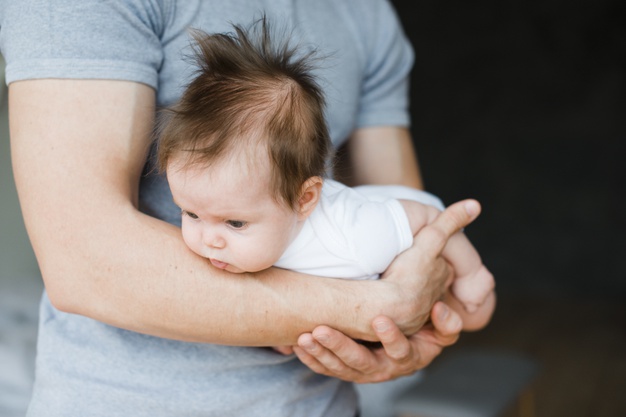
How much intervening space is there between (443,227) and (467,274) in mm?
167

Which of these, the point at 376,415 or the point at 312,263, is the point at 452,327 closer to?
the point at 312,263

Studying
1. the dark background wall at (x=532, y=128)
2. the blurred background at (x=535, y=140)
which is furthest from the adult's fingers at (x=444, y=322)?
the dark background wall at (x=532, y=128)

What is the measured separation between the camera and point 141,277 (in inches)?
39.8

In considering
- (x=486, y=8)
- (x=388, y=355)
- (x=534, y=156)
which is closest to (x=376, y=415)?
(x=388, y=355)

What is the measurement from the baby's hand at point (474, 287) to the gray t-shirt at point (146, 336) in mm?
289

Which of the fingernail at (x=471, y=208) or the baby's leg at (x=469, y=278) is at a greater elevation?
the fingernail at (x=471, y=208)

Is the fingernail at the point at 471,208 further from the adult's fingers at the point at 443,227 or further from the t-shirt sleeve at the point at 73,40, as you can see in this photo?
the t-shirt sleeve at the point at 73,40

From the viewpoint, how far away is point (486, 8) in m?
5.74

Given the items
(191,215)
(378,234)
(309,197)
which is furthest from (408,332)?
(191,215)

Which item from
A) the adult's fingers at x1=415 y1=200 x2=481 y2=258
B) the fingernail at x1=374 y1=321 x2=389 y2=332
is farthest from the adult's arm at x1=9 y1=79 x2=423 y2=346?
the adult's fingers at x1=415 y1=200 x2=481 y2=258

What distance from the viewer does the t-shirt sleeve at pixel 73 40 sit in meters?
0.99

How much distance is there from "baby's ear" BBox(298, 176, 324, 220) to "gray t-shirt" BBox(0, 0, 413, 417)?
9.3 inches

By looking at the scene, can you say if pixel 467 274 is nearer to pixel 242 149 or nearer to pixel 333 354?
pixel 333 354

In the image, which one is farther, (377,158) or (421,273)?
(377,158)
